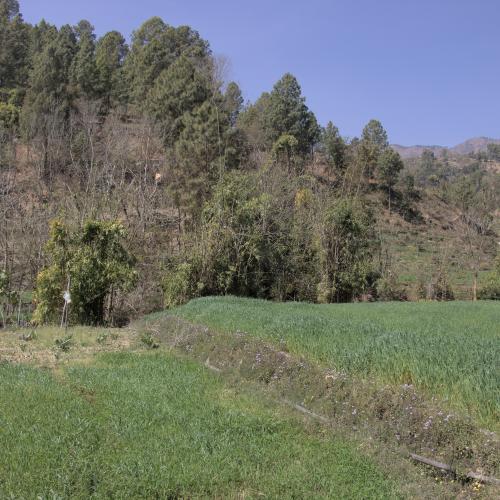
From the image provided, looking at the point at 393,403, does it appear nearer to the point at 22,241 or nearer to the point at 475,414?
the point at 475,414

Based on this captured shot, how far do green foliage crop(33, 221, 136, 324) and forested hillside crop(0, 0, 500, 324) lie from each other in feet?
0.17

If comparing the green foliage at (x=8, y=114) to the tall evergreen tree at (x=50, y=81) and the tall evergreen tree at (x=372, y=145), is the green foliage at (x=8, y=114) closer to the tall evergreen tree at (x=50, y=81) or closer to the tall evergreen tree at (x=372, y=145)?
the tall evergreen tree at (x=50, y=81)

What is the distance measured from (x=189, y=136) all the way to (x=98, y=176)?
10.0 meters

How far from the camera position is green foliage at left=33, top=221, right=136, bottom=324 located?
63.1 feet

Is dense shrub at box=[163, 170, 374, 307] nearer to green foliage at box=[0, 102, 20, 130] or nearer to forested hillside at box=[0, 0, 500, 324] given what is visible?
forested hillside at box=[0, 0, 500, 324]

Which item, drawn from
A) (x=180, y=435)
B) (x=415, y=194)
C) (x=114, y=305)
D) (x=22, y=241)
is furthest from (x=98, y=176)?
(x=415, y=194)

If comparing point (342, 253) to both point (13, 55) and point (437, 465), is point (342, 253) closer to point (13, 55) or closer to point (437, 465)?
point (437, 465)

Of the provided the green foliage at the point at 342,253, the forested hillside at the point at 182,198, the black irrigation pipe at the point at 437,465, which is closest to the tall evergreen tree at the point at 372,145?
the forested hillside at the point at 182,198

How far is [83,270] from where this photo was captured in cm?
1920

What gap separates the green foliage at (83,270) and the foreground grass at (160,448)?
33.5 feet

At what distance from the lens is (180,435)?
6.86 metres

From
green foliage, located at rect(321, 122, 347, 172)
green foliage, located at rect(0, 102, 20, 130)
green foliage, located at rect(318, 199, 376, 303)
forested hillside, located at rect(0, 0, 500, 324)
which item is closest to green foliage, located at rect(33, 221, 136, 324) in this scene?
forested hillside, located at rect(0, 0, 500, 324)

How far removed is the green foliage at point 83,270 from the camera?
19.2 meters

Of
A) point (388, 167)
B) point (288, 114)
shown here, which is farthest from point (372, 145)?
point (288, 114)
